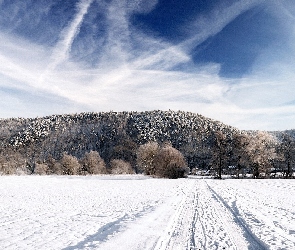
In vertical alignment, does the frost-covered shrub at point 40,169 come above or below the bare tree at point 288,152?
below

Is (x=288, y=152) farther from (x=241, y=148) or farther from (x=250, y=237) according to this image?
(x=250, y=237)

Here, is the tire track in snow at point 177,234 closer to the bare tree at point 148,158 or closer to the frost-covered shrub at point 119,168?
the bare tree at point 148,158

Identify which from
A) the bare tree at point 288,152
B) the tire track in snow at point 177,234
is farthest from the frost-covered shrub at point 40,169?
the tire track in snow at point 177,234

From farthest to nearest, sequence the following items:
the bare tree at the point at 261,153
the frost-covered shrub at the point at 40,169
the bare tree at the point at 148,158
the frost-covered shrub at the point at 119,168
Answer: the frost-covered shrub at the point at 40,169 < the frost-covered shrub at the point at 119,168 < the bare tree at the point at 148,158 < the bare tree at the point at 261,153

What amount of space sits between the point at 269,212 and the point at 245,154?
163 ft

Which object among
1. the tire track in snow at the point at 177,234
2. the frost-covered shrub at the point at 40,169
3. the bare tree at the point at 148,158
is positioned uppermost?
the bare tree at the point at 148,158

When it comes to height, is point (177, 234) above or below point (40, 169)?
below

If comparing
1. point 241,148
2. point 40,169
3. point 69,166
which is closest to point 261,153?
point 241,148

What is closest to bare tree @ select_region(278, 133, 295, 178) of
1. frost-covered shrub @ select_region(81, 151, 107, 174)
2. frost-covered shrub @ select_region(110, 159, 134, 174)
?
frost-covered shrub @ select_region(110, 159, 134, 174)

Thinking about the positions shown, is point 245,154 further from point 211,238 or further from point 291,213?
point 211,238

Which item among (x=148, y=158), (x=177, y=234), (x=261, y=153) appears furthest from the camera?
(x=148, y=158)

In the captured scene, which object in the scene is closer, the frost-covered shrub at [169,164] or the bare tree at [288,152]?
the bare tree at [288,152]

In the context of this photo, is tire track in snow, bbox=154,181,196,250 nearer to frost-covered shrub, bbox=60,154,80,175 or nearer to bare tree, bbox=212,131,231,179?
bare tree, bbox=212,131,231,179

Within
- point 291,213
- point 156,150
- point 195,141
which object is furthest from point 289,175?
point 195,141
